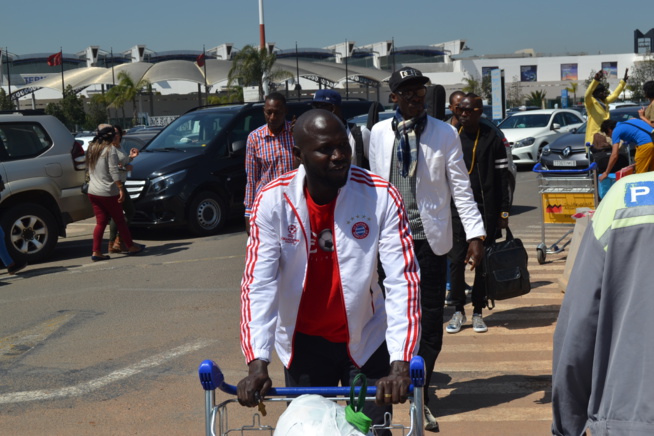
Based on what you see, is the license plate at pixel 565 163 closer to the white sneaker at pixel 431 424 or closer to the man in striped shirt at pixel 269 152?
the man in striped shirt at pixel 269 152

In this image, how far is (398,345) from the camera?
299cm

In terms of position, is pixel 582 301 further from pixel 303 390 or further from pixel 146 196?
pixel 146 196

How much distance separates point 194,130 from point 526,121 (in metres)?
13.1

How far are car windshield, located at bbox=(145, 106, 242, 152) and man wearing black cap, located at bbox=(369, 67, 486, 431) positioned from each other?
913cm

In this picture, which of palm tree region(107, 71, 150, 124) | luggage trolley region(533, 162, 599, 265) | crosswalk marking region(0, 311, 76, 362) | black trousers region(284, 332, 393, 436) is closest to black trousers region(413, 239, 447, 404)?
black trousers region(284, 332, 393, 436)

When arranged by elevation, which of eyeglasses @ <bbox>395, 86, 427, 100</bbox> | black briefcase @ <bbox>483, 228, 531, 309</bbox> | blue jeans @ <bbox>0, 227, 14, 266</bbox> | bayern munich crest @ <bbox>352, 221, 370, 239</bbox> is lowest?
blue jeans @ <bbox>0, 227, 14, 266</bbox>

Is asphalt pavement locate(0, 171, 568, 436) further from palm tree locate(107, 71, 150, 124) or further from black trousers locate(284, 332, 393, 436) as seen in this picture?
palm tree locate(107, 71, 150, 124)

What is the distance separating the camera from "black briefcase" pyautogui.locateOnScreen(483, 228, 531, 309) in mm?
6793

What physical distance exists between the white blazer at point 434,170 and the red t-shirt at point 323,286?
6.30 feet

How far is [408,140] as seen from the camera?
5.02 meters

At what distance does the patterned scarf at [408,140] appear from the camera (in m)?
5.02

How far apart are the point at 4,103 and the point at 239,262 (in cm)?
6527

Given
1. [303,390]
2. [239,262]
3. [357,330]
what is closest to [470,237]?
[357,330]

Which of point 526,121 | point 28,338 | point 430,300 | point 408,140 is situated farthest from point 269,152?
point 526,121
